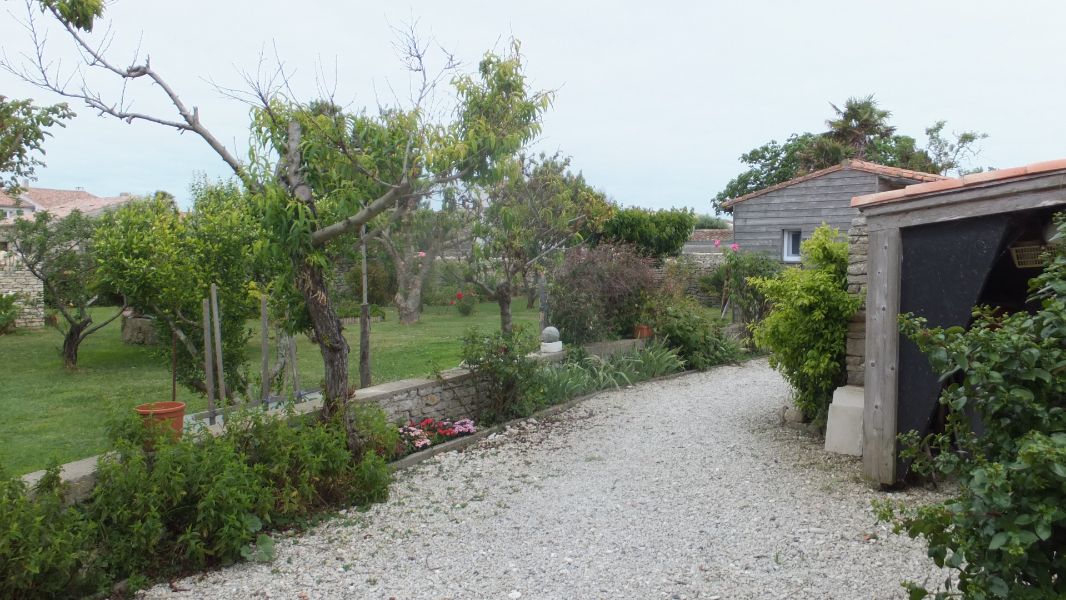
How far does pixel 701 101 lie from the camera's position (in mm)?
11141

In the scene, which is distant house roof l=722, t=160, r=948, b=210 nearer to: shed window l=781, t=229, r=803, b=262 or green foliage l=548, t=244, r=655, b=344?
shed window l=781, t=229, r=803, b=262

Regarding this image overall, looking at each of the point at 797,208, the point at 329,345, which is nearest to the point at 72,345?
the point at 329,345

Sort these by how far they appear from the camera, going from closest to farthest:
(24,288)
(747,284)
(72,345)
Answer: (72,345)
(747,284)
(24,288)

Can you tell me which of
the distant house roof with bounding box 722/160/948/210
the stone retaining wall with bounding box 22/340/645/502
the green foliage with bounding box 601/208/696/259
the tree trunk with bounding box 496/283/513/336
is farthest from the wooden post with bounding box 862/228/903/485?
the green foliage with bounding box 601/208/696/259

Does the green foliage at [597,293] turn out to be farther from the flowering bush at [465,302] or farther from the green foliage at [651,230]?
the flowering bush at [465,302]

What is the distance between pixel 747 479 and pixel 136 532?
4.50 meters

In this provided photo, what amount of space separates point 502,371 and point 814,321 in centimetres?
325

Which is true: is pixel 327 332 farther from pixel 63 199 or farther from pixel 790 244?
pixel 63 199

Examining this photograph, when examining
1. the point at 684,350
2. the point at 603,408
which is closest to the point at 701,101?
the point at 684,350

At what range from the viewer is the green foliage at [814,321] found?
6672 mm

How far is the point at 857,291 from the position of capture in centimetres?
671

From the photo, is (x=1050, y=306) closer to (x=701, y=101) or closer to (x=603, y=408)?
(x=603, y=408)

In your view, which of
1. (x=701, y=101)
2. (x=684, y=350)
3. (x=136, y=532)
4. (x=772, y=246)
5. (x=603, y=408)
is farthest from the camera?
(x=772, y=246)

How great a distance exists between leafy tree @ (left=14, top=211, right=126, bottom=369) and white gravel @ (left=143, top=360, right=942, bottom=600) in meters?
8.85
